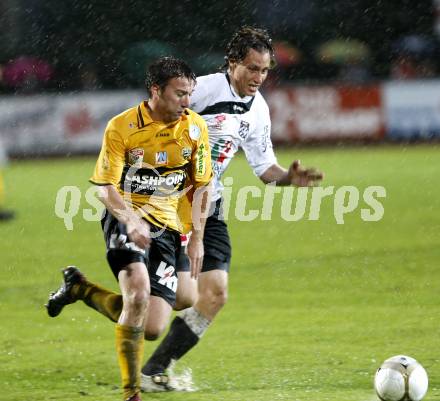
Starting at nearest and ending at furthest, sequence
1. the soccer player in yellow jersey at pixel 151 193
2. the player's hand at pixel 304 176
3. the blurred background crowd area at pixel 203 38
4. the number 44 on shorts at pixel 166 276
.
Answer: the soccer player in yellow jersey at pixel 151 193, the number 44 on shorts at pixel 166 276, the player's hand at pixel 304 176, the blurred background crowd area at pixel 203 38

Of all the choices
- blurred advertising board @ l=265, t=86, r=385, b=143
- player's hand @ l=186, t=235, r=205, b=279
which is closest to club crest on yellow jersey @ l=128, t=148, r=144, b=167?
player's hand @ l=186, t=235, r=205, b=279

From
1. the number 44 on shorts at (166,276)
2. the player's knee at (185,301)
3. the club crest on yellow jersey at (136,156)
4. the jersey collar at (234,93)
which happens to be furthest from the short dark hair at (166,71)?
the player's knee at (185,301)

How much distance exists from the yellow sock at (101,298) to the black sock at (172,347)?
1.18 feet

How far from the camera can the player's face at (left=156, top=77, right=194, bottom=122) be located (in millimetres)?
5328

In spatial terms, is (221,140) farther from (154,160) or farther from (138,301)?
(138,301)

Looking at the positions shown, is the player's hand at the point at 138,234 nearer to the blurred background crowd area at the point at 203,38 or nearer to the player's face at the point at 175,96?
the player's face at the point at 175,96

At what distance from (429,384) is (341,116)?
644 inches

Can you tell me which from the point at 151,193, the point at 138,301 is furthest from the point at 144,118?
the point at 138,301

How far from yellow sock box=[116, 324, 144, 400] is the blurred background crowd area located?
16.8 m

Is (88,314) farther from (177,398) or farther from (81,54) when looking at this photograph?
(81,54)

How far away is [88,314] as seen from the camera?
322 inches

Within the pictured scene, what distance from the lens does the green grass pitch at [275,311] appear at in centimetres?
590

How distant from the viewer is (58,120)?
20844mm

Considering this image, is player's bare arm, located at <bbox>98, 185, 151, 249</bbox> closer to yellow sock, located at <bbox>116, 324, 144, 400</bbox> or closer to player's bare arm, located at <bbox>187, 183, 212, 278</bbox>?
player's bare arm, located at <bbox>187, 183, 212, 278</bbox>
